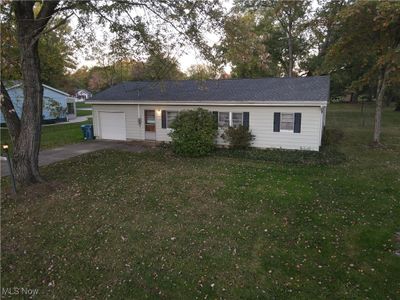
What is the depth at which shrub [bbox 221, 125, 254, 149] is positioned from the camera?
13.9 m

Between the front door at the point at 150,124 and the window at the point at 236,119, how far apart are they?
4668mm

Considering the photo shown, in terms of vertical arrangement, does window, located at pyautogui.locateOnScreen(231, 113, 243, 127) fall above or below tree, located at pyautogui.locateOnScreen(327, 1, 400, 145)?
below

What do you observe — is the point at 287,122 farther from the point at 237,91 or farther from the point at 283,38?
the point at 283,38

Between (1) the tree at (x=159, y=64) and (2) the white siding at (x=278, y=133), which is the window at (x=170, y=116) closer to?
(2) the white siding at (x=278, y=133)

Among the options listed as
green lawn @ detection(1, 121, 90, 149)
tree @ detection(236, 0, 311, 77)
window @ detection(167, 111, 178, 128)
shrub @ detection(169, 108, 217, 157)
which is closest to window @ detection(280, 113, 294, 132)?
shrub @ detection(169, 108, 217, 157)

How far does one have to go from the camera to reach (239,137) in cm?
1384

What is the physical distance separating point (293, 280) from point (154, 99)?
42.0 feet

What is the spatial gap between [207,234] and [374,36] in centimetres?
1354

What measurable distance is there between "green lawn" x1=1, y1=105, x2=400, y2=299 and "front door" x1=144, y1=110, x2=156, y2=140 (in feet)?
20.3

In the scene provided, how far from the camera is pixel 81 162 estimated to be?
12047 millimetres

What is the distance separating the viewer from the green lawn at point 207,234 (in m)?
4.59

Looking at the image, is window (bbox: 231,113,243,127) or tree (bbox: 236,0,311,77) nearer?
window (bbox: 231,113,243,127)

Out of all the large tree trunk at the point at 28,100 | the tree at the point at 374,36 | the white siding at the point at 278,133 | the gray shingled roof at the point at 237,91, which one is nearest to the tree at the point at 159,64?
the gray shingled roof at the point at 237,91

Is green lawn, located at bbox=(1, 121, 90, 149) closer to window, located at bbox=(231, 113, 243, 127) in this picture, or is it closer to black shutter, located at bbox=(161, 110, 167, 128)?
black shutter, located at bbox=(161, 110, 167, 128)
